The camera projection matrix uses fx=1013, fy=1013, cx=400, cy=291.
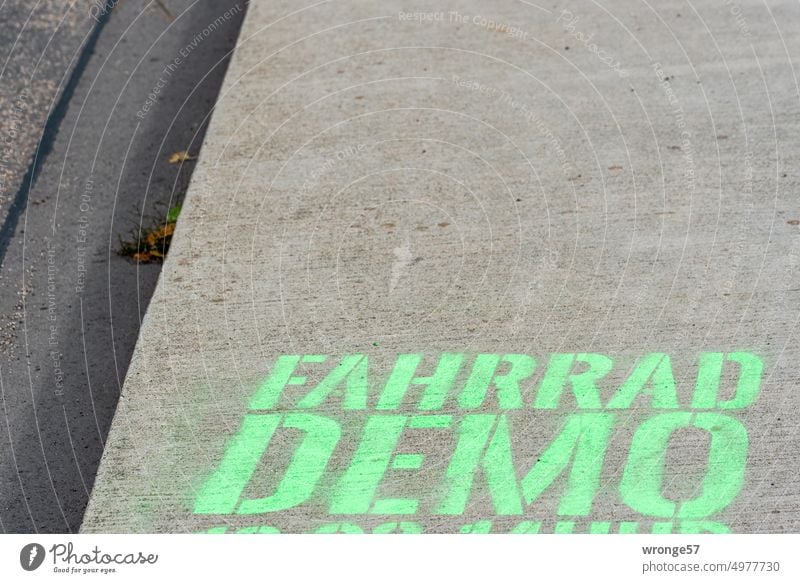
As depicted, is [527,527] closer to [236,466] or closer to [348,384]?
[348,384]

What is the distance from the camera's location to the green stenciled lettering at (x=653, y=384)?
14.5ft

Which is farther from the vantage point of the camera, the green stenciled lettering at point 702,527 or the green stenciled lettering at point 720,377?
the green stenciled lettering at point 720,377

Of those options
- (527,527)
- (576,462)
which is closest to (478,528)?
(527,527)

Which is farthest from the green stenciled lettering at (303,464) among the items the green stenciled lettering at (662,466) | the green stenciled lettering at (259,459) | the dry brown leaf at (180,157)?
the dry brown leaf at (180,157)

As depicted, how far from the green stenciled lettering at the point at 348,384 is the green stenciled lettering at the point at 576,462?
0.86 metres

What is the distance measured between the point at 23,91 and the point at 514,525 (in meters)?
4.99

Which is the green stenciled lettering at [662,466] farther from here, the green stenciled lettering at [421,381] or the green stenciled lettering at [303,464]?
the green stenciled lettering at [303,464]

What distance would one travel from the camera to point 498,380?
181 inches

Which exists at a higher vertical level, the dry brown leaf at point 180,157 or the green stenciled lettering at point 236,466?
the dry brown leaf at point 180,157

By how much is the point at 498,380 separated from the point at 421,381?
0.35 meters

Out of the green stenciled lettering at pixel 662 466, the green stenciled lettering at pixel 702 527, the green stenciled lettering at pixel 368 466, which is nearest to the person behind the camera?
the green stenciled lettering at pixel 702 527
